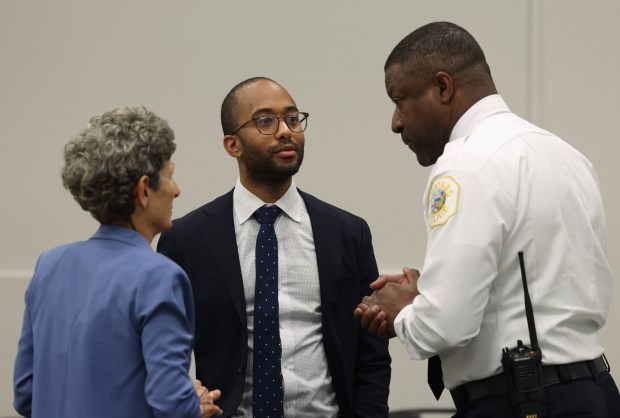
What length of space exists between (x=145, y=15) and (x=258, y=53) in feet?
1.93

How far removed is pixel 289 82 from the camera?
13.6 ft

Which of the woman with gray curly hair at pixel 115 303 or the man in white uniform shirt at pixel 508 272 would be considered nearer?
the woman with gray curly hair at pixel 115 303

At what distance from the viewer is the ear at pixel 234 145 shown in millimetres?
2691

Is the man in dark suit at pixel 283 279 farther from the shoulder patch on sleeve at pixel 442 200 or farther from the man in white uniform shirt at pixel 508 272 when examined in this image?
the shoulder patch on sleeve at pixel 442 200

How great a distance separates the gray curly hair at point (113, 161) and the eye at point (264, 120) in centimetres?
79

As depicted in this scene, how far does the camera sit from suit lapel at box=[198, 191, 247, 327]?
2.46 meters

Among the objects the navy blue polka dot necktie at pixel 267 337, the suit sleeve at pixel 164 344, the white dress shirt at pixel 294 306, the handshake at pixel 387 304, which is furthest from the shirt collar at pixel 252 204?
the suit sleeve at pixel 164 344

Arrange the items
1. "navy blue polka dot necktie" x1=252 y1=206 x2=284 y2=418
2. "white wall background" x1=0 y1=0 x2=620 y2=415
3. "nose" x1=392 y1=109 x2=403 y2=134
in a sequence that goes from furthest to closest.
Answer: "white wall background" x1=0 y1=0 x2=620 y2=415 < "navy blue polka dot necktie" x1=252 y1=206 x2=284 y2=418 < "nose" x1=392 y1=109 x2=403 y2=134

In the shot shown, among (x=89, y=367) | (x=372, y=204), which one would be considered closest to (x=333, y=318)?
(x=89, y=367)

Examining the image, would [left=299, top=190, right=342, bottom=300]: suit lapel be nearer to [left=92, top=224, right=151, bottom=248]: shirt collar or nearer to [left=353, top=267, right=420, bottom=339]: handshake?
[left=353, top=267, right=420, bottom=339]: handshake

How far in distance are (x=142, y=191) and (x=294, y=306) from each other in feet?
2.61

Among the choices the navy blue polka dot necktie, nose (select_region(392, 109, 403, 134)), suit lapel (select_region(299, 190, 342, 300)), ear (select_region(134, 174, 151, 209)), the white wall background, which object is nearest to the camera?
ear (select_region(134, 174, 151, 209))

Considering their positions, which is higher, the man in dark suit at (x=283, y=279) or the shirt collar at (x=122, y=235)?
the shirt collar at (x=122, y=235)

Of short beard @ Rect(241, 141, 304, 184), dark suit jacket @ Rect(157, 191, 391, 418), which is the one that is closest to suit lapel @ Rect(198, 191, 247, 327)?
dark suit jacket @ Rect(157, 191, 391, 418)
